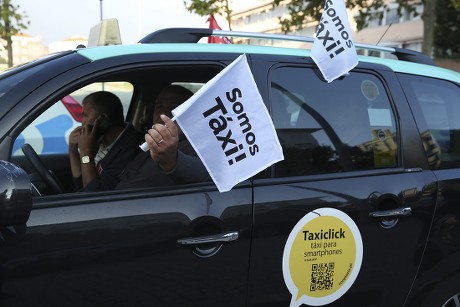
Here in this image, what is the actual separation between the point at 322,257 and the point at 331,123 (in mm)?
620

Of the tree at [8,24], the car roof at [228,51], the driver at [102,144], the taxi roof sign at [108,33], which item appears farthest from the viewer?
the tree at [8,24]

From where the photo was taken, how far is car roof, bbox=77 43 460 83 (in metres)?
2.06

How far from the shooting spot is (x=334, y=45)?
2406mm

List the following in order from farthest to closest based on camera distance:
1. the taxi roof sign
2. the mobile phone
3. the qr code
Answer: the mobile phone
the taxi roof sign
the qr code

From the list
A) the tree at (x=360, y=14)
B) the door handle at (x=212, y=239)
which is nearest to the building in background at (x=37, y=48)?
the door handle at (x=212, y=239)

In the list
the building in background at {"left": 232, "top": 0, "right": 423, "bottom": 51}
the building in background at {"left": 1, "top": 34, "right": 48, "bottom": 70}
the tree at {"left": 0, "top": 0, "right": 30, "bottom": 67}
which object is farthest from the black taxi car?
the building in background at {"left": 232, "top": 0, "right": 423, "bottom": 51}

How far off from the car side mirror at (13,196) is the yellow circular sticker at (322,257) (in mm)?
1037

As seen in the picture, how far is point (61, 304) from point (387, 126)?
1663 mm

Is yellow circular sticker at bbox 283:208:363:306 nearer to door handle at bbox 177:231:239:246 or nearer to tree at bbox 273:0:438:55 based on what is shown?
door handle at bbox 177:231:239:246

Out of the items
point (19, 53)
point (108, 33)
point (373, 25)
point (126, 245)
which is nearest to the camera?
point (126, 245)

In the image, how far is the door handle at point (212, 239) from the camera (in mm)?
1890

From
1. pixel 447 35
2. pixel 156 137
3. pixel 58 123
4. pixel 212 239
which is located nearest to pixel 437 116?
pixel 212 239

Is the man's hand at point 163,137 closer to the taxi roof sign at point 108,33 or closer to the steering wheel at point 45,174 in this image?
the steering wheel at point 45,174

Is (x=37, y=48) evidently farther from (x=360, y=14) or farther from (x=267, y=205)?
(x=267, y=205)
